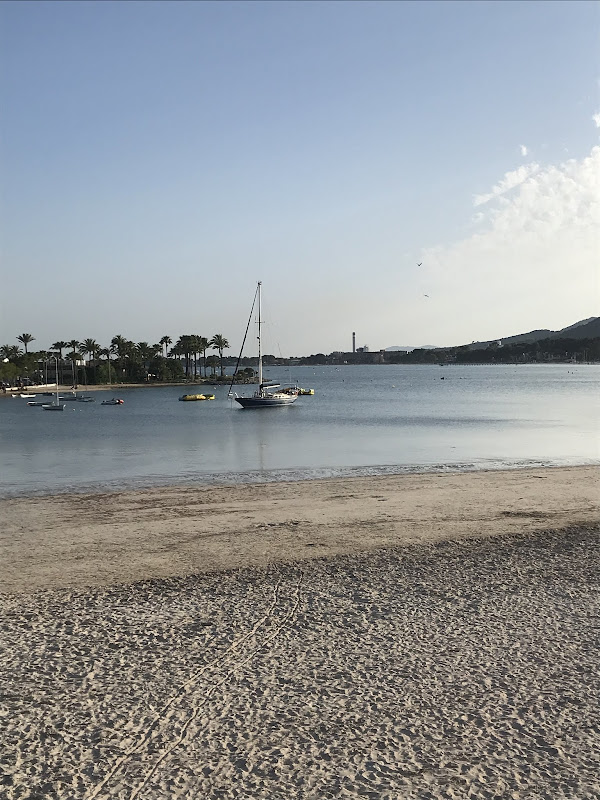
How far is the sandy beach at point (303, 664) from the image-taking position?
4734 mm

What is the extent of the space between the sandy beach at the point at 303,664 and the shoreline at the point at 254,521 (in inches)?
3.6

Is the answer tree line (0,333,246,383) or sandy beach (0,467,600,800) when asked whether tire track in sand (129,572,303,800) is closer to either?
sandy beach (0,467,600,800)

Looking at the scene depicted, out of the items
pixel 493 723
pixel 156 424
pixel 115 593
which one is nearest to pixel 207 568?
pixel 115 593

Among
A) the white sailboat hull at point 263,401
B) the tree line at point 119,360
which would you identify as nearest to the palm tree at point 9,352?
the tree line at point 119,360

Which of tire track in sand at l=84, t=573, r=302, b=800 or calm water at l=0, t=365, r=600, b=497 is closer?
tire track in sand at l=84, t=573, r=302, b=800

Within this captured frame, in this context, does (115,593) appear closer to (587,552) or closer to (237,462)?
(587,552)

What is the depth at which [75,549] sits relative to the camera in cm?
1121

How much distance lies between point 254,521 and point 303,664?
7196 millimetres

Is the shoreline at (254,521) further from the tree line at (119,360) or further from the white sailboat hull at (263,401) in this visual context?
the tree line at (119,360)

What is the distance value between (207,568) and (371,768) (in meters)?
5.27

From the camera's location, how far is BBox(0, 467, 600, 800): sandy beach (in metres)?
4.73

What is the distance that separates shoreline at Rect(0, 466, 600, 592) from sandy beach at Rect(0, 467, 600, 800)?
3.6 inches

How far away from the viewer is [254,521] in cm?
1352

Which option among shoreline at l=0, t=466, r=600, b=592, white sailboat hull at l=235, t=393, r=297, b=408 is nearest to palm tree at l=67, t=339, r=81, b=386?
white sailboat hull at l=235, t=393, r=297, b=408
